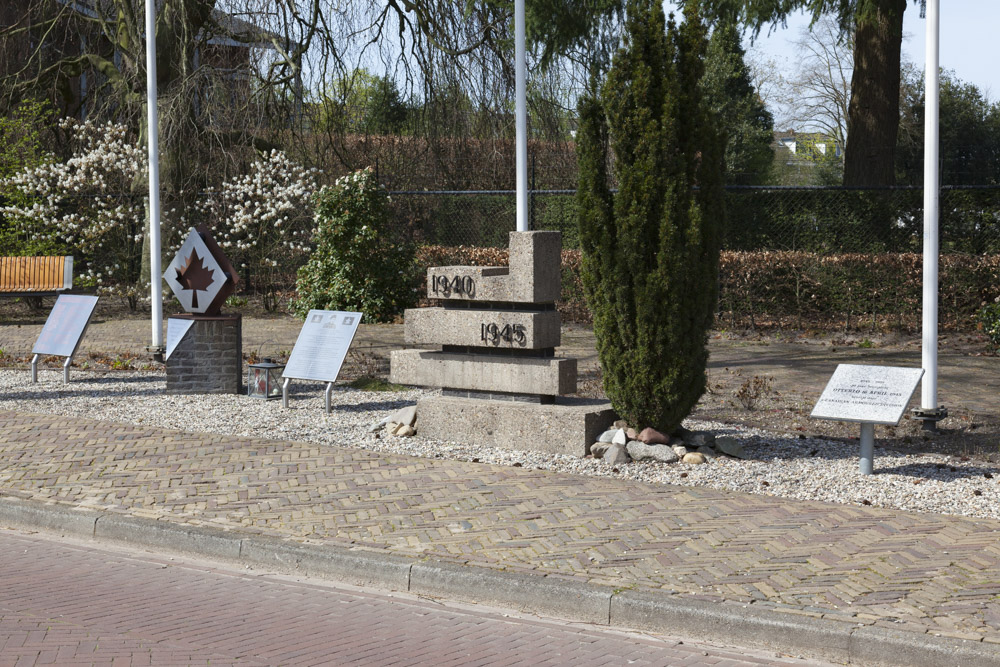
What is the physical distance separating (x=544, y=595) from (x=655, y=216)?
3.50 meters

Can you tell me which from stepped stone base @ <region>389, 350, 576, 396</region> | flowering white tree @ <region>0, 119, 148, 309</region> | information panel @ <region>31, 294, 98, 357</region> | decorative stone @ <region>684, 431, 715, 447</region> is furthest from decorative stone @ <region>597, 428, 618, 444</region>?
flowering white tree @ <region>0, 119, 148, 309</region>

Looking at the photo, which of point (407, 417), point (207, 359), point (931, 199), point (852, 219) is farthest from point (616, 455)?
point (852, 219)

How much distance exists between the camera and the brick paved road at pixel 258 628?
458 centimetres

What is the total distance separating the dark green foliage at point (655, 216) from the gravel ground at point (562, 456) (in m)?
0.68

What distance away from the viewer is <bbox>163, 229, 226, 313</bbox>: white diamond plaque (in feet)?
36.6

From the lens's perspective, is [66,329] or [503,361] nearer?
[503,361]

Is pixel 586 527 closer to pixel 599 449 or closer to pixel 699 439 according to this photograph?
pixel 599 449

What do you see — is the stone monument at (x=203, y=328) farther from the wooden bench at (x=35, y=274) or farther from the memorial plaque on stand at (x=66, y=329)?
the wooden bench at (x=35, y=274)

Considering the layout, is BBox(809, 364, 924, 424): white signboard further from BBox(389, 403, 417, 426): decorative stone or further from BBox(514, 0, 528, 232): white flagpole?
BBox(514, 0, 528, 232): white flagpole

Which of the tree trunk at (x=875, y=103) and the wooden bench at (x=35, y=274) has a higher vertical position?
the tree trunk at (x=875, y=103)

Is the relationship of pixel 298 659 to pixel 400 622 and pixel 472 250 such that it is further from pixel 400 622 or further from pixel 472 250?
pixel 472 250

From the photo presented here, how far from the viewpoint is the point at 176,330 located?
11.2 m

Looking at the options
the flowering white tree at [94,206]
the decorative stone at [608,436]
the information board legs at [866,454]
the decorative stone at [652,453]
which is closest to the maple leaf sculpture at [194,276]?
the decorative stone at [608,436]

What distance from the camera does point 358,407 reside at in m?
10.4
